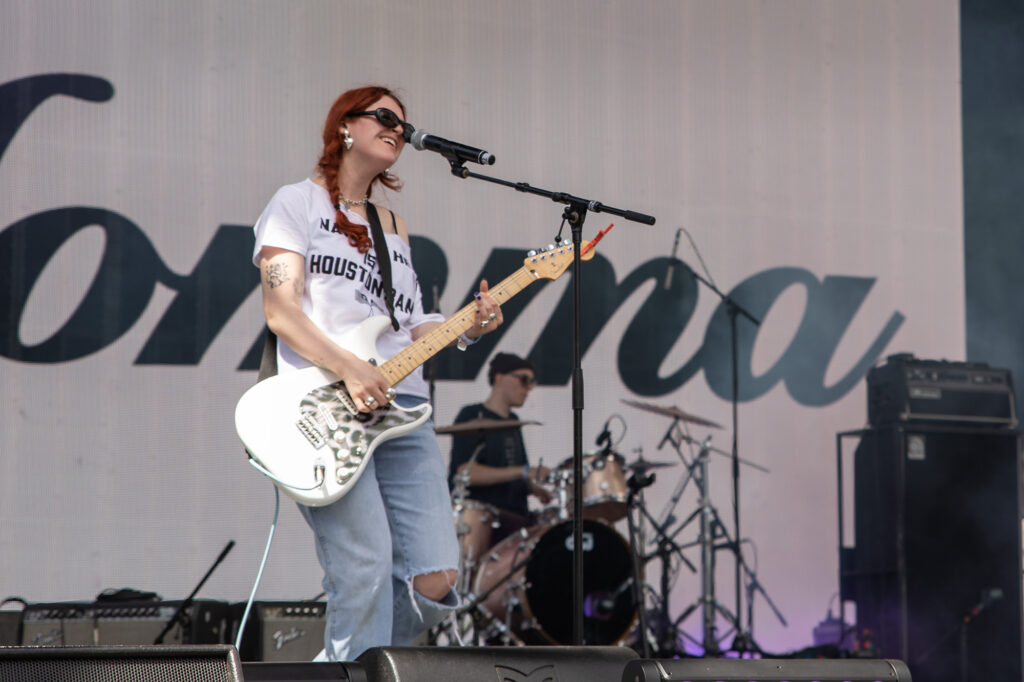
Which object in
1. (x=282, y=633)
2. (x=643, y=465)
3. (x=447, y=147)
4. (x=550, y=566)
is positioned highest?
(x=447, y=147)

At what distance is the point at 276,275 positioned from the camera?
8.45 feet

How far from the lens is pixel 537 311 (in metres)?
5.21

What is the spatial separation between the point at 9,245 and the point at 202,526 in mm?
1313

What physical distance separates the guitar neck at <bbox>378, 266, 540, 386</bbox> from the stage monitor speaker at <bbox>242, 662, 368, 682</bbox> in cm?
114

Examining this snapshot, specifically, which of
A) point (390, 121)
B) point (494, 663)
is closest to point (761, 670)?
point (494, 663)

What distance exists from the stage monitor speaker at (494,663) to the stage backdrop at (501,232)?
126 inches

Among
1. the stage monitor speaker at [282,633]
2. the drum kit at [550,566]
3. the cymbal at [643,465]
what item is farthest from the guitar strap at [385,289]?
the cymbal at [643,465]

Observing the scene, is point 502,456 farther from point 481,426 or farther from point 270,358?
point 270,358

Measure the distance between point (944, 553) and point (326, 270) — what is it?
339 cm

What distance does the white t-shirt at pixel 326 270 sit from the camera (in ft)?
8.59

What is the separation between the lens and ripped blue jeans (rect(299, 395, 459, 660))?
2.52 meters

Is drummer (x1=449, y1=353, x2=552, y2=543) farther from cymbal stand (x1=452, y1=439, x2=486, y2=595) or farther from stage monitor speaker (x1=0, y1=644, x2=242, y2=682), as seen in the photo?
stage monitor speaker (x1=0, y1=644, x2=242, y2=682)

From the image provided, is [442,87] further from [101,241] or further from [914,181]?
[914,181]

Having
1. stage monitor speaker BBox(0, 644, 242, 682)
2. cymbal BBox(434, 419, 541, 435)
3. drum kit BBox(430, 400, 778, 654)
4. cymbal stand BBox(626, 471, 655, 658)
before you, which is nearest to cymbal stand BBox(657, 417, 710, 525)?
drum kit BBox(430, 400, 778, 654)
